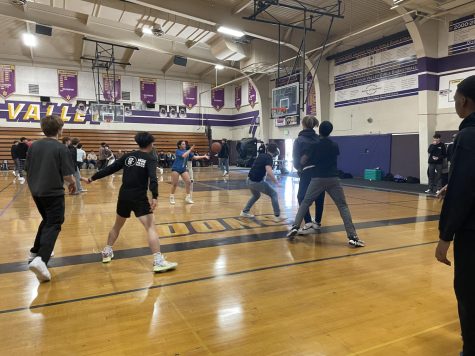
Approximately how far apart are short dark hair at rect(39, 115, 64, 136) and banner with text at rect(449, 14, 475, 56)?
39.3ft

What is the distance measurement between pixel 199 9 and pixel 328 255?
34.8 ft

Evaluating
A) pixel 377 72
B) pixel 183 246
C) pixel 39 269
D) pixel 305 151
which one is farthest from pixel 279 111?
pixel 39 269

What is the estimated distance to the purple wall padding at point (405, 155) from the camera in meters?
12.4

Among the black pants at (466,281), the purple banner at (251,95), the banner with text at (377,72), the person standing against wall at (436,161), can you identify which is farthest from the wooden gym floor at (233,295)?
the purple banner at (251,95)

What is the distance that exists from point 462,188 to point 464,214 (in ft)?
0.39

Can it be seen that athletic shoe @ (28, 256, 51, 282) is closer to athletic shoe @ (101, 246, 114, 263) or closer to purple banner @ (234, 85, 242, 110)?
athletic shoe @ (101, 246, 114, 263)

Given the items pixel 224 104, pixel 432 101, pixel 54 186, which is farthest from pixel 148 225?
pixel 224 104

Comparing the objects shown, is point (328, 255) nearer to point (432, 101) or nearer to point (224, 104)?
point (432, 101)

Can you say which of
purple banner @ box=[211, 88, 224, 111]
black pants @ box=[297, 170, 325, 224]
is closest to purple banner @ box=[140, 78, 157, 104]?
purple banner @ box=[211, 88, 224, 111]

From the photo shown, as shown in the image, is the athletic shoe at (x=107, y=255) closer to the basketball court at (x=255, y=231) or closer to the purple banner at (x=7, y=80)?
the basketball court at (x=255, y=231)

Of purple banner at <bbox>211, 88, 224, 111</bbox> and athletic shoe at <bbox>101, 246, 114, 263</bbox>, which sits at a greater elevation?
purple banner at <bbox>211, 88, 224, 111</bbox>

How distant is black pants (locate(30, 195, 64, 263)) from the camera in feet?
10.6

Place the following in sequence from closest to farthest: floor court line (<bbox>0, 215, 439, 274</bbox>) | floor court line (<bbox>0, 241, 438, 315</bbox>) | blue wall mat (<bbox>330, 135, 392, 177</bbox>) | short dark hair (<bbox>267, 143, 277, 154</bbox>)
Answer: floor court line (<bbox>0, 241, 438, 315</bbox>) < floor court line (<bbox>0, 215, 439, 274</bbox>) < short dark hair (<bbox>267, 143, 277, 154</bbox>) < blue wall mat (<bbox>330, 135, 392, 177</bbox>)

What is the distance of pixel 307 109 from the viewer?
1755 cm
